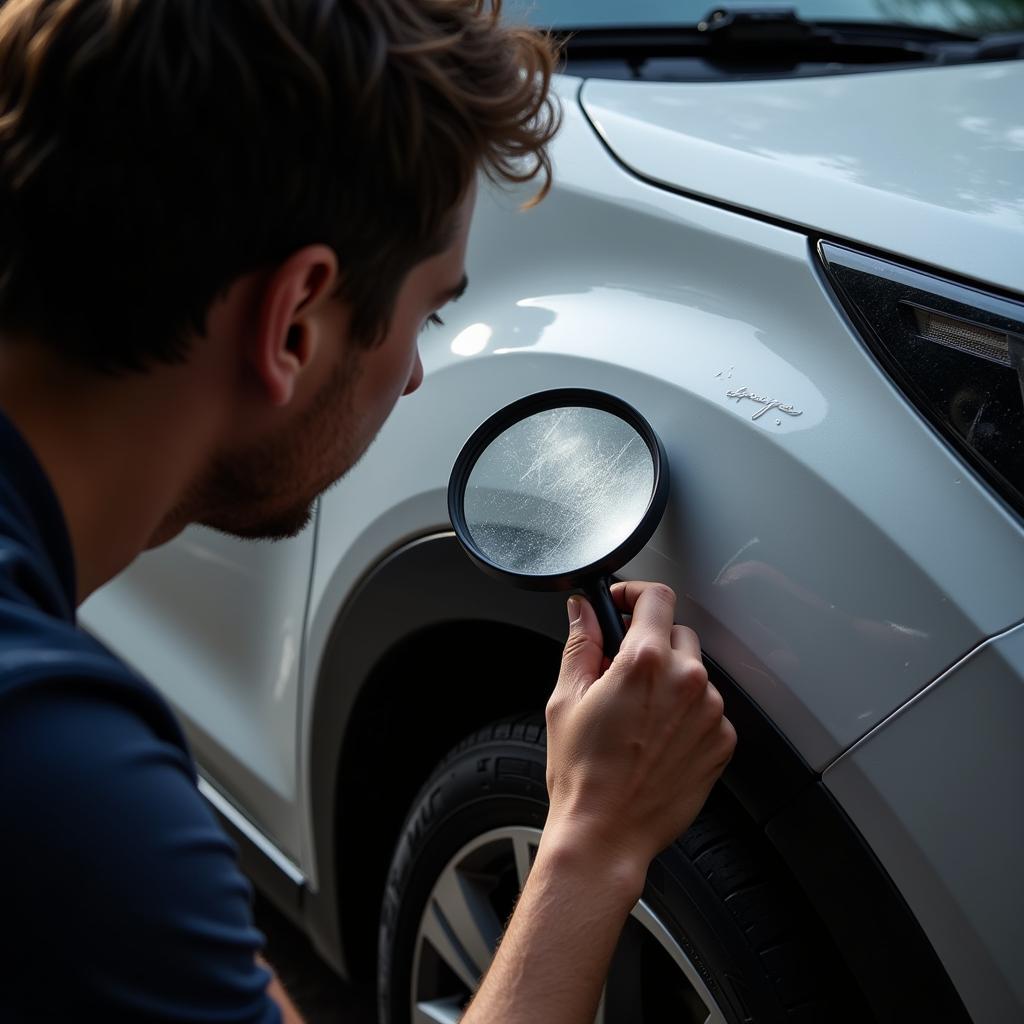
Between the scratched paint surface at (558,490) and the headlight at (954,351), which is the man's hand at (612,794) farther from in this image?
the headlight at (954,351)

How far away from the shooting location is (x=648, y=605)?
1.32 meters

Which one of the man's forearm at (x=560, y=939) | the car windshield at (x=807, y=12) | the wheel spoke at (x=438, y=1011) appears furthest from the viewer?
the car windshield at (x=807, y=12)

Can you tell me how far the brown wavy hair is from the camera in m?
1.07

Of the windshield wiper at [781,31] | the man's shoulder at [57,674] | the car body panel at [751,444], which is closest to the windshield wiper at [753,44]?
the windshield wiper at [781,31]

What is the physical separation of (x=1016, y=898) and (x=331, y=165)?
92cm

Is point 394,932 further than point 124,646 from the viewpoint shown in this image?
No

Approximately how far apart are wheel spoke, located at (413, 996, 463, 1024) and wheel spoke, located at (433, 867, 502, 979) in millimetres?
114

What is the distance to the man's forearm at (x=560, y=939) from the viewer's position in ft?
3.87

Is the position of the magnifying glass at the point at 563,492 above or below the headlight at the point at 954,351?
below

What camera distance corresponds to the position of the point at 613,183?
1.59 m

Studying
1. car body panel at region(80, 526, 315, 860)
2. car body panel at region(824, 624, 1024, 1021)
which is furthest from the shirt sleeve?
car body panel at region(80, 526, 315, 860)

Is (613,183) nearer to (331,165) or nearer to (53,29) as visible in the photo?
(331,165)

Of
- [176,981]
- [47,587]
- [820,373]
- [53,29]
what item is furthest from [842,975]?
[53,29]

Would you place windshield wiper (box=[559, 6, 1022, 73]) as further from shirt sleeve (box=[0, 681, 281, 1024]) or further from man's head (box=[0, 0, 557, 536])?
shirt sleeve (box=[0, 681, 281, 1024])
